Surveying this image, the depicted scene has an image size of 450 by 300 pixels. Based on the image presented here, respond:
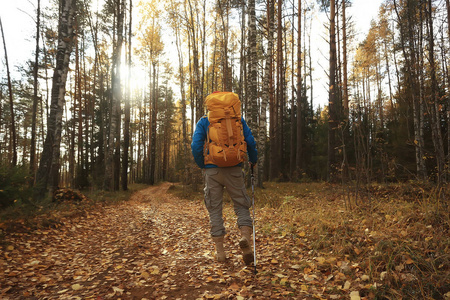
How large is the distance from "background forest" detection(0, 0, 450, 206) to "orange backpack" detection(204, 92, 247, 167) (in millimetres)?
2683

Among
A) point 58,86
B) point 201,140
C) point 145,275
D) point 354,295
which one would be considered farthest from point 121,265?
point 58,86

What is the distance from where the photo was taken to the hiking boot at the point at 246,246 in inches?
124

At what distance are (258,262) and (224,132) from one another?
193 centimetres

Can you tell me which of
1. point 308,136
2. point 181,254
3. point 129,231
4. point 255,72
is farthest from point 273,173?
point 181,254

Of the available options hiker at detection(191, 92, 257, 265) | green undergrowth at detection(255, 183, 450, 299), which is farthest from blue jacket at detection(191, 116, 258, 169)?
green undergrowth at detection(255, 183, 450, 299)

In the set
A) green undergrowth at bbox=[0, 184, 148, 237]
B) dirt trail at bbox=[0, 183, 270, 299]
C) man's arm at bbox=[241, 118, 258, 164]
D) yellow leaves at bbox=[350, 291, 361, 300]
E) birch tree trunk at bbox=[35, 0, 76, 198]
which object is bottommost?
dirt trail at bbox=[0, 183, 270, 299]

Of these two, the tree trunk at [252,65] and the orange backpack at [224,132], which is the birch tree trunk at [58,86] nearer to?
the tree trunk at [252,65]

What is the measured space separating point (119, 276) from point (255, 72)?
9.60 meters

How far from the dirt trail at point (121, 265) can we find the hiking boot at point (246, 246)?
0.45ft

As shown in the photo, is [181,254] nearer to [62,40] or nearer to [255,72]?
[62,40]

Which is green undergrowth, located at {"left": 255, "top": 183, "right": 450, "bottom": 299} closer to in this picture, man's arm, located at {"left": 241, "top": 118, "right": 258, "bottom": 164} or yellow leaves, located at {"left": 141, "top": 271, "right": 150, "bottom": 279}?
man's arm, located at {"left": 241, "top": 118, "right": 258, "bottom": 164}

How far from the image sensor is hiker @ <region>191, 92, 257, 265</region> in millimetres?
3350

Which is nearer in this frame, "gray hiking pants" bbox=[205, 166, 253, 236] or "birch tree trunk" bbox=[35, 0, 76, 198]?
"gray hiking pants" bbox=[205, 166, 253, 236]

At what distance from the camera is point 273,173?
1570cm
